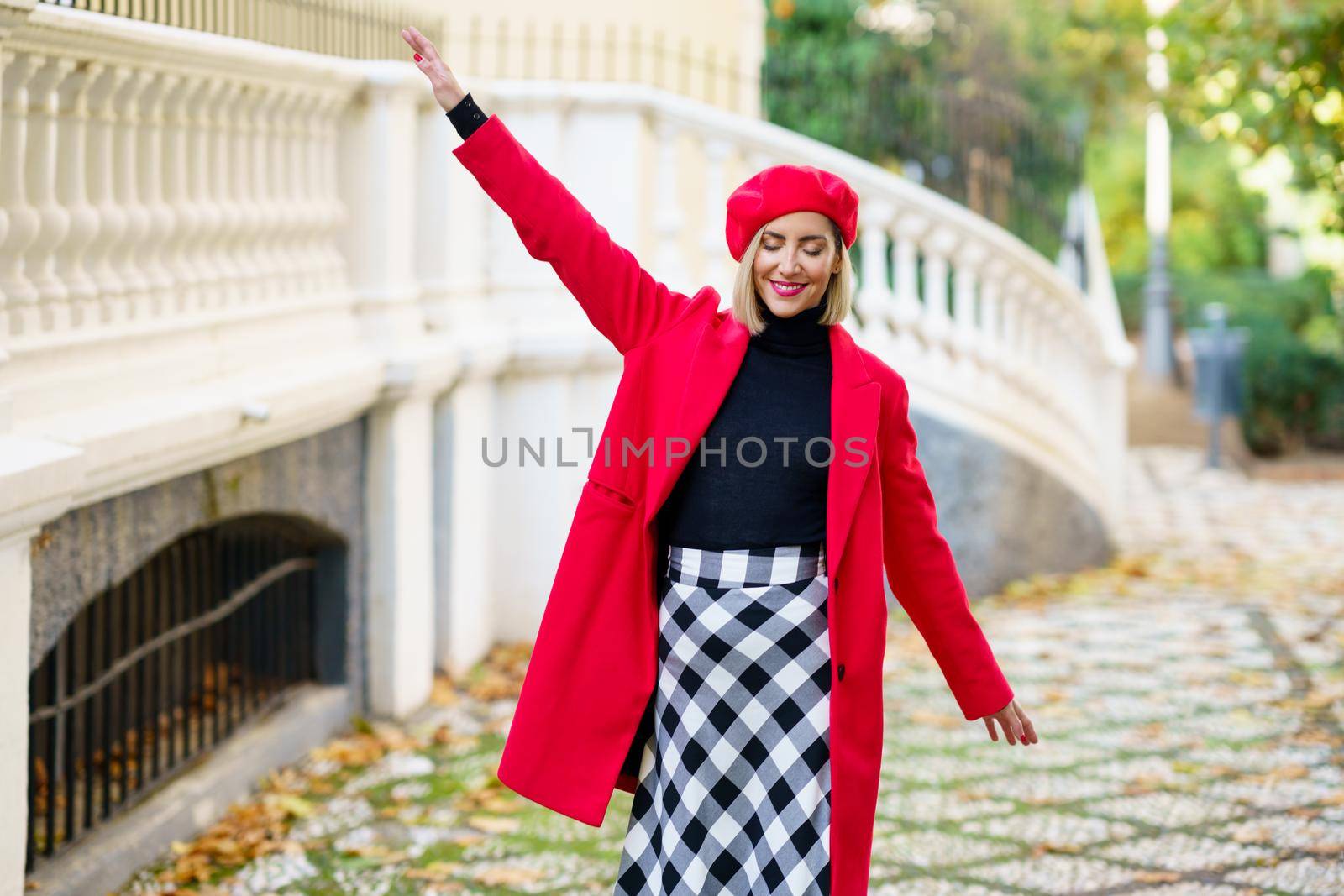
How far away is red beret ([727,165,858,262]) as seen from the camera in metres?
3.05

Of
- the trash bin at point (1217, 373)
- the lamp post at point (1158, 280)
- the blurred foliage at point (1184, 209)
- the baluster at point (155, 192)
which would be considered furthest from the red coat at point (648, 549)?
the blurred foliage at point (1184, 209)

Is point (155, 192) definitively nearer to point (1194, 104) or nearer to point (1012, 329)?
point (1012, 329)

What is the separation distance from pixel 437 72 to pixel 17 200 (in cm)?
118

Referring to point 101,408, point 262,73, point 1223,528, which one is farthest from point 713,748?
point 1223,528

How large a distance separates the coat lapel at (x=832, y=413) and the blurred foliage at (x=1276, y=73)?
4838 millimetres

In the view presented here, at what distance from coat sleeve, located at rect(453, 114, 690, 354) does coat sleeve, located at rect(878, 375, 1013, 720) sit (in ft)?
1.58

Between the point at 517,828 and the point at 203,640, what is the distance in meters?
1.31

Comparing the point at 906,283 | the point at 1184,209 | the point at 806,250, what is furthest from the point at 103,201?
the point at 1184,209

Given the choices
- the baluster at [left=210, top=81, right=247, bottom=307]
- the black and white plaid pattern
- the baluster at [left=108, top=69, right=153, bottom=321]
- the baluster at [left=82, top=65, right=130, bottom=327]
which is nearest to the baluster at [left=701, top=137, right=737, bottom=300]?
the baluster at [left=210, top=81, right=247, bottom=307]

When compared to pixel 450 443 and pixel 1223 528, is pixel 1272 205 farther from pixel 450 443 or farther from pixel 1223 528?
pixel 450 443

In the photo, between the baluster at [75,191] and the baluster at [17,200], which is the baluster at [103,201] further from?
the baluster at [17,200]

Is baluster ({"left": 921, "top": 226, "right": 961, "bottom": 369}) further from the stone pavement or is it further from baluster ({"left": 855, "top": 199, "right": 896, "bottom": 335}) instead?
the stone pavement

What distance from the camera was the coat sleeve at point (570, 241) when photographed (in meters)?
3.08

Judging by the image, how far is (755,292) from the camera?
124 inches
